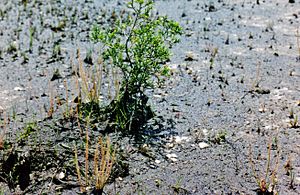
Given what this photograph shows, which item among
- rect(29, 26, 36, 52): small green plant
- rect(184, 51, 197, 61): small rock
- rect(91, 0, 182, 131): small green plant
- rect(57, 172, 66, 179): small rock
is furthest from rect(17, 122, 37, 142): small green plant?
rect(184, 51, 197, 61): small rock

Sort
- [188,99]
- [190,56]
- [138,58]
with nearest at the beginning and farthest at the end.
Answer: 1. [138,58]
2. [188,99]
3. [190,56]

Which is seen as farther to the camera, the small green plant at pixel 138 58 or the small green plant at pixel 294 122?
the small green plant at pixel 294 122

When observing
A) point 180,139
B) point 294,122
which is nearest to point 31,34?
point 180,139

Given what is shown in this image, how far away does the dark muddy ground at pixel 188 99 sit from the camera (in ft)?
16.2

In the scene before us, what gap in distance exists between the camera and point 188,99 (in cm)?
680

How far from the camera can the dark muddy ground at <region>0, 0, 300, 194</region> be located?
4949 millimetres

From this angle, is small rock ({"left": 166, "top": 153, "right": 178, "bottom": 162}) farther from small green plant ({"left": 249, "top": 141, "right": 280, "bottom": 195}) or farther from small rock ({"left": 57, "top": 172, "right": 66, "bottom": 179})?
small rock ({"left": 57, "top": 172, "right": 66, "bottom": 179})

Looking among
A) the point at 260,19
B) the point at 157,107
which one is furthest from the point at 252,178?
the point at 260,19

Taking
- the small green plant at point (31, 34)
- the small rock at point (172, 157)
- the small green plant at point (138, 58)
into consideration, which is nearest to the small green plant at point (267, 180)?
the small rock at point (172, 157)

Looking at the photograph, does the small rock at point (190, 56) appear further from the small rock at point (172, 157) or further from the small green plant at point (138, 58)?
the small rock at point (172, 157)

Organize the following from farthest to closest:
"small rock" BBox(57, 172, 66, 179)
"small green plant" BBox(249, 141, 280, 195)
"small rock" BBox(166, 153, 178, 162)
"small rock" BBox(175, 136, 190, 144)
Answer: "small rock" BBox(175, 136, 190, 144) → "small rock" BBox(166, 153, 178, 162) → "small rock" BBox(57, 172, 66, 179) → "small green plant" BBox(249, 141, 280, 195)

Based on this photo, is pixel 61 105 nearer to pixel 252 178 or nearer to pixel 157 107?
pixel 157 107

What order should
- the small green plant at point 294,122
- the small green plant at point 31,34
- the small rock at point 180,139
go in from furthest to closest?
1. the small green plant at point 31,34
2. the small green plant at point 294,122
3. the small rock at point 180,139

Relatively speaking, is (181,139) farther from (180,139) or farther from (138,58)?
(138,58)
